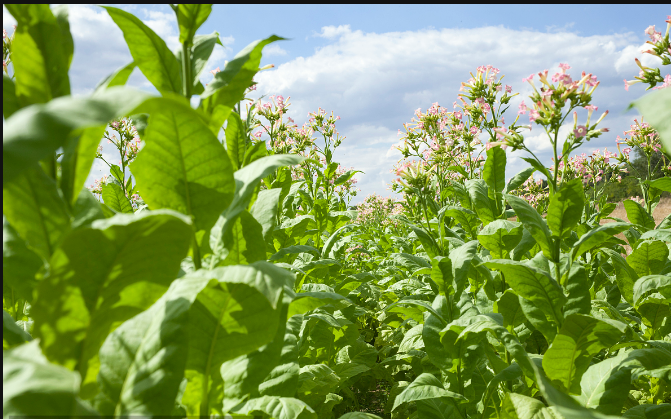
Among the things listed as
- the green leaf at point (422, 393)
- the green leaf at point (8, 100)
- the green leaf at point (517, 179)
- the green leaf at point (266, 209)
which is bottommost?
the green leaf at point (422, 393)

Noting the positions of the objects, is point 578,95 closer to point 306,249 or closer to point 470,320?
point 470,320

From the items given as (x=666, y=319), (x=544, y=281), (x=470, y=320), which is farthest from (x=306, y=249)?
(x=666, y=319)

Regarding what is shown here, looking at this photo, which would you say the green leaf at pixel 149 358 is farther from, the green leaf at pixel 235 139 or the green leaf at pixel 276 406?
the green leaf at pixel 235 139

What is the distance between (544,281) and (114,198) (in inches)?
109

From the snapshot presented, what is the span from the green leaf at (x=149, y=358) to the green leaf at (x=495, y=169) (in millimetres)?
2525

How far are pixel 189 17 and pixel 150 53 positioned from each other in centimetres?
17

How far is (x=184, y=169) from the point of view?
1141 millimetres

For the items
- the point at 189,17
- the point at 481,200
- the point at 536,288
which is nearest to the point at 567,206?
the point at 536,288

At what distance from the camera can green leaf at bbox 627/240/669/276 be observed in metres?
2.57

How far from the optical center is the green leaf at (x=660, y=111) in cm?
61

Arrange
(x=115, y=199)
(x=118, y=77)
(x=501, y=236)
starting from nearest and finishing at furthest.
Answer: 1. (x=118, y=77)
2. (x=501, y=236)
3. (x=115, y=199)

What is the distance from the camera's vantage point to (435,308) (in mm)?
2596

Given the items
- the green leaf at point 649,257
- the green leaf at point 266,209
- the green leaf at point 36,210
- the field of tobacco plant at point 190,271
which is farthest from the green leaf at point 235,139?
the green leaf at point 649,257

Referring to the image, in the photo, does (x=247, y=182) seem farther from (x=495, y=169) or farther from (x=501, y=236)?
(x=495, y=169)
